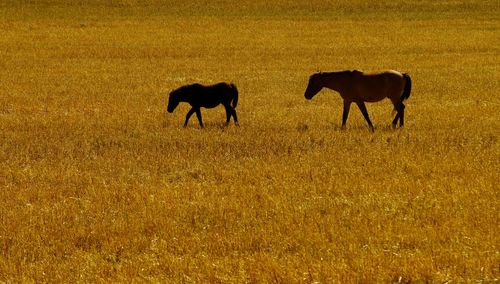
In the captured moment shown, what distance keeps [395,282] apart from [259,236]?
2.24m

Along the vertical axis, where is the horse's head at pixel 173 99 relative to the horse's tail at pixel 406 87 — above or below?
below

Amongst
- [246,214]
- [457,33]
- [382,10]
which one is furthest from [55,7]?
[246,214]

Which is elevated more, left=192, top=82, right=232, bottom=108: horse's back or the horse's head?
left=192, top=82, right=232, bottom=108: horse's back

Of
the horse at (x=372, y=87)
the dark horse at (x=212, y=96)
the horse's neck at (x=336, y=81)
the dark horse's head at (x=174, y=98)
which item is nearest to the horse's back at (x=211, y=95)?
the dark horse at (x=212, y=96)

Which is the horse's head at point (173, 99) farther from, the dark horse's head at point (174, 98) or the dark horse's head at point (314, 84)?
the dark horse's head at point (314, 84)

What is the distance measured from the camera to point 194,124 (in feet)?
62.0

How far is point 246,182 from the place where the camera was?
12.1m

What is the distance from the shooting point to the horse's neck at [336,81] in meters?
18.5

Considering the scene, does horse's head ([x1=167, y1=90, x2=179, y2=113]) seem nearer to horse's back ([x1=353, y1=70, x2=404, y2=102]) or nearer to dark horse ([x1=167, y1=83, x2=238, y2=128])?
dark horse ([x1=167, y1=83, x2=238, y2=128])

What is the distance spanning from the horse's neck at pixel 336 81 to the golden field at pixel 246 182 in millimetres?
787

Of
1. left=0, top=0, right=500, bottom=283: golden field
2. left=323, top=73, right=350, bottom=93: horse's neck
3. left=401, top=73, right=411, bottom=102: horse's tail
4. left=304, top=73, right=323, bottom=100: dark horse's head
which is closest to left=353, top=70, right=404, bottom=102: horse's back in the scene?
left=401, top=73, right=411, bottom=102: horse's tail

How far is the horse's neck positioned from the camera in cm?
1853

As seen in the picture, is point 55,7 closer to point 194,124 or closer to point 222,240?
point 194,124

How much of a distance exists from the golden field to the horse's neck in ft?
2.58
